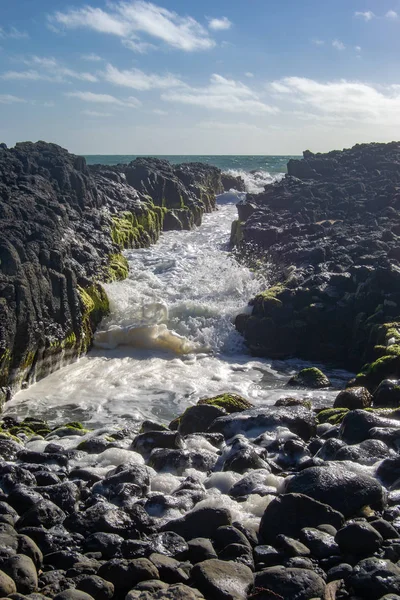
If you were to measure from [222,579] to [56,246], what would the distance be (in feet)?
38.4

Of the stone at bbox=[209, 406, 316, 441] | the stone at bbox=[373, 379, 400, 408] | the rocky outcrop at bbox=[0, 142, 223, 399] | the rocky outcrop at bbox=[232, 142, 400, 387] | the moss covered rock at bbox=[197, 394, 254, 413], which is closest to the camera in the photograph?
the stone at bbox=[209, 406, 316, 441]

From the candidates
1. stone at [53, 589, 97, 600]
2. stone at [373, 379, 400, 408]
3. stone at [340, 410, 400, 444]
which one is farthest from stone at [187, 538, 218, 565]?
stone at [373, 379, 400, 408]

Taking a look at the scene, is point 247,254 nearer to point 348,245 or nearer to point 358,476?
point 348,245

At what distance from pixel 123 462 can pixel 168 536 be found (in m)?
2.41

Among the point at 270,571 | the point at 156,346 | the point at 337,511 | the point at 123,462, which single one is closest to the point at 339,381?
the point at 156,346

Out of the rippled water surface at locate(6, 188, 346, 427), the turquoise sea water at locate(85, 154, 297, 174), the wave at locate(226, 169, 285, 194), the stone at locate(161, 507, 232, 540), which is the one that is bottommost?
the rippled water surface at locate(6, 188, 346, 427)

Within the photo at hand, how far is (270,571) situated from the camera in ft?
14.6

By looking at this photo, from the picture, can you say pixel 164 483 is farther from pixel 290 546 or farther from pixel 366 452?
pixel 366 452

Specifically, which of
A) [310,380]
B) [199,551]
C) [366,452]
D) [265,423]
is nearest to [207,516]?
[199,551]

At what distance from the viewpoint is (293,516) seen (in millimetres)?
5246

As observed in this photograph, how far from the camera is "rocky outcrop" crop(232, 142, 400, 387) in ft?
47.7

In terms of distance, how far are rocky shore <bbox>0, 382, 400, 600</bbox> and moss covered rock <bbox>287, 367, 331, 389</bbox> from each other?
13.0 feet

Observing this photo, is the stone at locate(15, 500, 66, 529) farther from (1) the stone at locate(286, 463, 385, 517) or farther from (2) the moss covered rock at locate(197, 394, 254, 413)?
(2) the moss covered rock at locate(197, 394, 254, 413)

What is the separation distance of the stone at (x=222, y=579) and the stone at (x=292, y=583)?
10 cm
